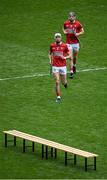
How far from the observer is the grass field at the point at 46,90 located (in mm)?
33531

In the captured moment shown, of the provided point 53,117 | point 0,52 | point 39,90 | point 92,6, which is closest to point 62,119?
point 53,117

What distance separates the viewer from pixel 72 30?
145 feet

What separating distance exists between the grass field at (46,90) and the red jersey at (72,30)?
156cm

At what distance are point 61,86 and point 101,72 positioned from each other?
2578 millimetres

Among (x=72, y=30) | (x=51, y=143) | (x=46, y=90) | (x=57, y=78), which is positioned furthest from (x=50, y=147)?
(x=72, y=30)

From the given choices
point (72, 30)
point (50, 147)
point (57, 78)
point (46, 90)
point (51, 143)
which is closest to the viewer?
point (51, 143)

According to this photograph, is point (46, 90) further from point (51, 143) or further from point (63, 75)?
point (51, 143)

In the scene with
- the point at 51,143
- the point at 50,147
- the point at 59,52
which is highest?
the point at 59,52

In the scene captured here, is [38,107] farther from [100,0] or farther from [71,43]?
[100,0]

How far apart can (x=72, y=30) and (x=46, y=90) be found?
12.2 ft

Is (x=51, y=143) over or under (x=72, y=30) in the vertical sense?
under

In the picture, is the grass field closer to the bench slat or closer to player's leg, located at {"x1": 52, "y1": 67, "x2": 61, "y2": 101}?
the bench slat

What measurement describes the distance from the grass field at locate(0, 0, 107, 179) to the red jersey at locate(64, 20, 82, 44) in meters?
1.56

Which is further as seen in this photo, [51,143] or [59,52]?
[59,52]
